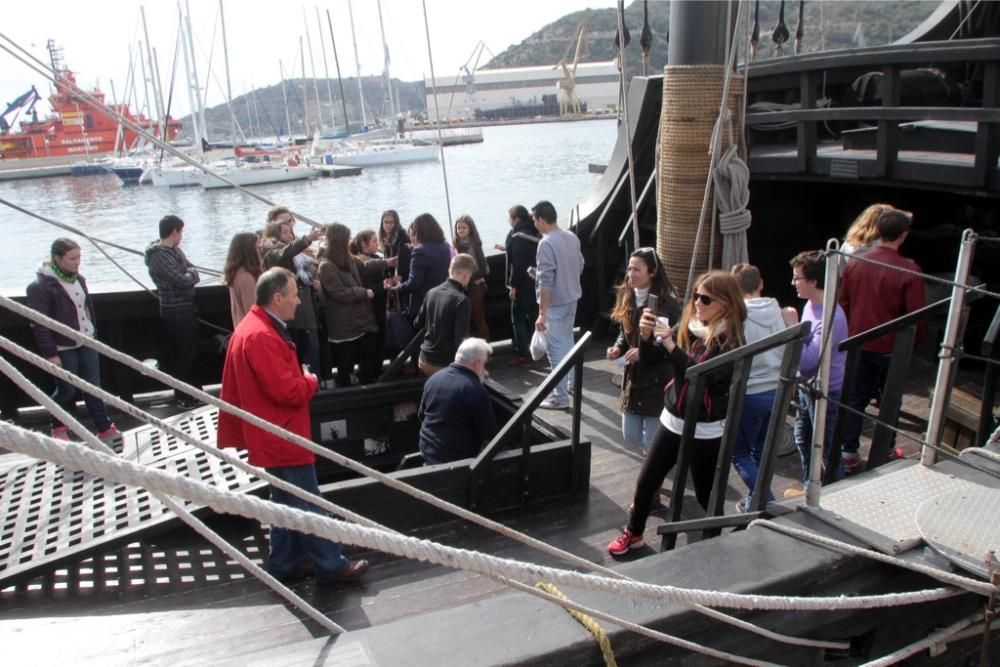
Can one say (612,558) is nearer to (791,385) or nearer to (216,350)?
(791,385)

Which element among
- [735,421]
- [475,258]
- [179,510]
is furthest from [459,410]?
[475,258]

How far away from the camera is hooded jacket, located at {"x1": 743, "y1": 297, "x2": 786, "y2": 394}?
11.6ft

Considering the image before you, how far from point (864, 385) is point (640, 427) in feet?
3.82

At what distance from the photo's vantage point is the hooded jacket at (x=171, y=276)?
540 cm

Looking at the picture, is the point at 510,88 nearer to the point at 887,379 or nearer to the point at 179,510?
the point at 887,379

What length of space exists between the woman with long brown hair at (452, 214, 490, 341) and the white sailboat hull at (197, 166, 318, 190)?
3401 cm

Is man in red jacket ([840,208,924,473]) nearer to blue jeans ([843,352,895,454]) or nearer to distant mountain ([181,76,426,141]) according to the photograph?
blue jeans ([843,352,895,454])

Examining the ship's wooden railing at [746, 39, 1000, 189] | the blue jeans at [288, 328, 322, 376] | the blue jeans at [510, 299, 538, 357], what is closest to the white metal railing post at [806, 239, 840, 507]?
the ship's wooden railing at [746, 39, 1000, 189]

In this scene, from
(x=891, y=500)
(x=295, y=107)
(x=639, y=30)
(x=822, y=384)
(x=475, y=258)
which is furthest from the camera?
(x=295, y=107)

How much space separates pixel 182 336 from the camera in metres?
5.64

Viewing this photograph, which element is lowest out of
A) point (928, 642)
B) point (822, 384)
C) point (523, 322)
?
point (523, 322)

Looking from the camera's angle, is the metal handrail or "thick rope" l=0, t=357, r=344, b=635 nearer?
"thick rope" l=0, t=357, r=344, b=635

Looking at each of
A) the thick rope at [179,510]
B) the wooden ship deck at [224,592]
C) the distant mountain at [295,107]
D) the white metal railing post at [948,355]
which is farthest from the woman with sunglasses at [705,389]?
the distant mountain at [295,107]

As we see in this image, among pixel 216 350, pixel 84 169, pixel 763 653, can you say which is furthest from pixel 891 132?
pixel 84 169
